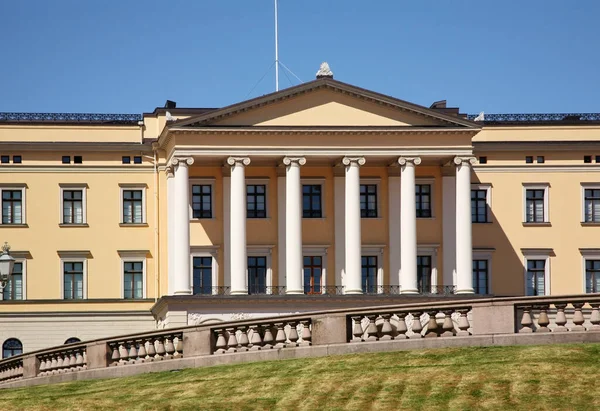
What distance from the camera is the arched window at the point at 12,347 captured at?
8169cm

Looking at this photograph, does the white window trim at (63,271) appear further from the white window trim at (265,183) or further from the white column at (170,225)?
the white window trim at (265,183)

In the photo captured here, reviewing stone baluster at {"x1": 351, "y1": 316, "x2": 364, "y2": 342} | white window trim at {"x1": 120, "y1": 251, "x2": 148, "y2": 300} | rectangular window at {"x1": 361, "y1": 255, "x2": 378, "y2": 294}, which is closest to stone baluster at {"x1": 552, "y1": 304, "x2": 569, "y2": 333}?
stone baluster at {"x1": 351, "y1": 316, "x2": 364, "y2": 342}

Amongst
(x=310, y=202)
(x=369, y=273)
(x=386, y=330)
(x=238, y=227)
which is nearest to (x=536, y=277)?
(x=369, y=273)

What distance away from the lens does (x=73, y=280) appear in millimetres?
83062

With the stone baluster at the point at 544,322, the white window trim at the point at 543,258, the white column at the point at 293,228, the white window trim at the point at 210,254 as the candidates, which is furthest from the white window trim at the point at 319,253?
the stone baluster at the point at 544,322

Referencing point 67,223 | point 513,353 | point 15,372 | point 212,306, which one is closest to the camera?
point 513,353

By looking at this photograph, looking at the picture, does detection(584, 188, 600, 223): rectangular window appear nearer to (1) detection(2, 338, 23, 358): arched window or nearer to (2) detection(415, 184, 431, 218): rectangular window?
(2) detection(415, 184, 431, 218): rectangular window

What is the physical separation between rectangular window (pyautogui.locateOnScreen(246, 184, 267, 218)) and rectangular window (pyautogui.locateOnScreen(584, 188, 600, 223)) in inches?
656

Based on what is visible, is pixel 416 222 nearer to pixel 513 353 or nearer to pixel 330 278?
pixel 330 278

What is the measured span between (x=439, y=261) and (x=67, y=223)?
740 inches

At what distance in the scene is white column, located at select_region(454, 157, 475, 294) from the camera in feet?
265

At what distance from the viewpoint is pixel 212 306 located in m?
78.3

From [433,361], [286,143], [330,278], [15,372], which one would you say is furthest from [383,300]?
[433,361]

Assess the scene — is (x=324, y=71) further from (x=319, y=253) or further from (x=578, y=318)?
(x=578, y=318)
